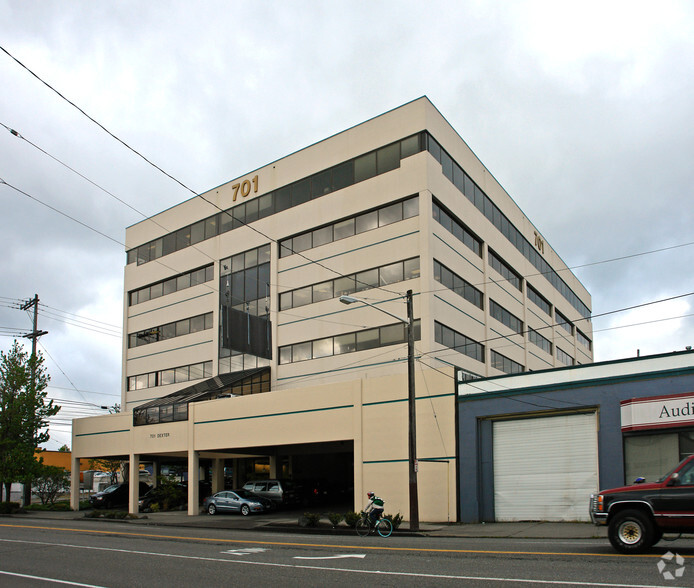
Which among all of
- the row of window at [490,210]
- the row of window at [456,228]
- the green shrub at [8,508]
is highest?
the row of window at [490,210]

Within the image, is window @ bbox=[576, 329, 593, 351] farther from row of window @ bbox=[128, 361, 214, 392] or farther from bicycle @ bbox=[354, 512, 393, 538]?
→ bicycle @ bbox=[354, 512, 393, 538]

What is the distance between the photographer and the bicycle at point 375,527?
1975 centimetres

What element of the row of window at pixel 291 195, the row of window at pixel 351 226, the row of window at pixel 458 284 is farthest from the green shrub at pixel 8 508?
the row of window at pixel 458 284

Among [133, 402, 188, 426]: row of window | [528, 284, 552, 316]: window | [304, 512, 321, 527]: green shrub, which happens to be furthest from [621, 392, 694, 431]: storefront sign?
[528, 284, 552, 316]: window

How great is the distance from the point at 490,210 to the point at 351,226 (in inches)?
403

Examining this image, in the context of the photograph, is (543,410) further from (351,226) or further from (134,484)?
(134,484)

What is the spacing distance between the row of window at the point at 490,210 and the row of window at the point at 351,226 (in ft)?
10.4

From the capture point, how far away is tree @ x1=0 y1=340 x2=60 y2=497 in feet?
138

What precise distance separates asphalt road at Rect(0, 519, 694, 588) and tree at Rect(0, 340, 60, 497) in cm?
2724

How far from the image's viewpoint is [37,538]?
21172 millimetres

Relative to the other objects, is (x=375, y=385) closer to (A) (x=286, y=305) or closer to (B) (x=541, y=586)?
(A) (x=286, y=305)

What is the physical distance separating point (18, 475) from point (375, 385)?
91.0ft

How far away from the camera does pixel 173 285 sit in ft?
151

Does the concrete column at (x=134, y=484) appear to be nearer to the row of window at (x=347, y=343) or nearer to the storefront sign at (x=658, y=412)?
the row of window at (x=347, y=343)
